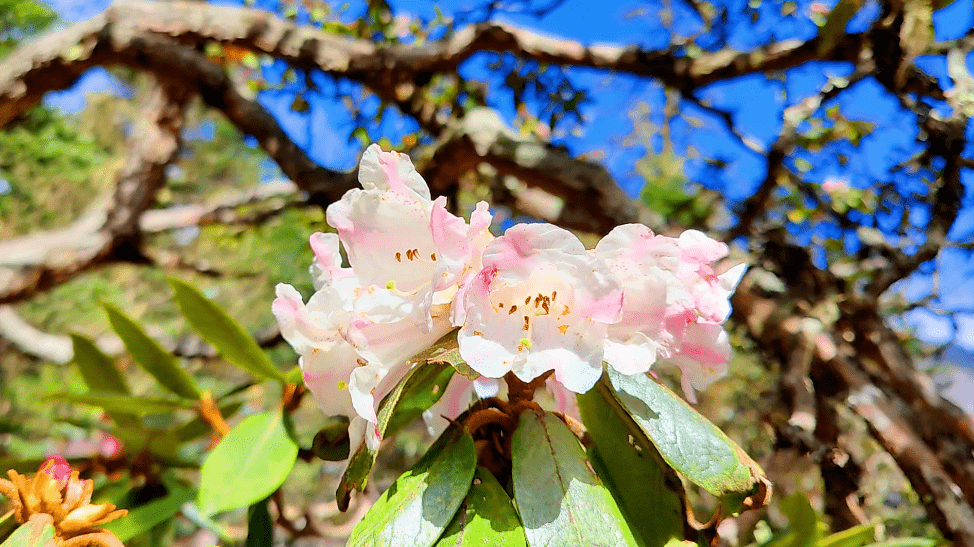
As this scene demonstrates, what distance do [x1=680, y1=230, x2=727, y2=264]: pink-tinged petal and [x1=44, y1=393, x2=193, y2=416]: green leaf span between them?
56cm

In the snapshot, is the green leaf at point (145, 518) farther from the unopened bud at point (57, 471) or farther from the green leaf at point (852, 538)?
the green leaf at point (852, 538)

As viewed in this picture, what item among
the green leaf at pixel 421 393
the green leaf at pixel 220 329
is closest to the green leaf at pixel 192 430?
the green leaf at pixel 220 329

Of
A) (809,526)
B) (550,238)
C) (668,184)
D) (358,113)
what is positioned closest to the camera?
(550,238)

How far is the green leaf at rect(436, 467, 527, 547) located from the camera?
38 centimetres

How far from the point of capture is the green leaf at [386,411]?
0.40 meters

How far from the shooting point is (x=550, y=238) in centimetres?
40

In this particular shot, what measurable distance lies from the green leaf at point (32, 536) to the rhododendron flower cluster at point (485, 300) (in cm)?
19

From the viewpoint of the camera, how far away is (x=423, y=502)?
0.40 m

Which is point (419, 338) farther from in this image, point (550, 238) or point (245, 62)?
point (245, 62)

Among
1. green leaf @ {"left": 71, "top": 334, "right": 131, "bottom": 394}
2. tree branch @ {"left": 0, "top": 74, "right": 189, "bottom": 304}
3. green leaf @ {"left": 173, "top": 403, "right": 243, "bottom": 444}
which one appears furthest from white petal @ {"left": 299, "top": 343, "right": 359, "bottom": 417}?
tree branch @ {"left": 0, "top": 74, "right": 189, "bottom": 304}

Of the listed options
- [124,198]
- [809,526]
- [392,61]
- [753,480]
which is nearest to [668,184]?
[392,61]

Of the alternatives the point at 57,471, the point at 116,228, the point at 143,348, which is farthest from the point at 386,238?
the point at 116,228

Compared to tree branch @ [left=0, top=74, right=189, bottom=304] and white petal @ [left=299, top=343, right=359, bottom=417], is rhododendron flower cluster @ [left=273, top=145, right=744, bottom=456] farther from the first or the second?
tree branch @ [left=0, top=74, right=189, bottom=304]

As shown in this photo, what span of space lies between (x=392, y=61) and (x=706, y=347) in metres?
1.24
